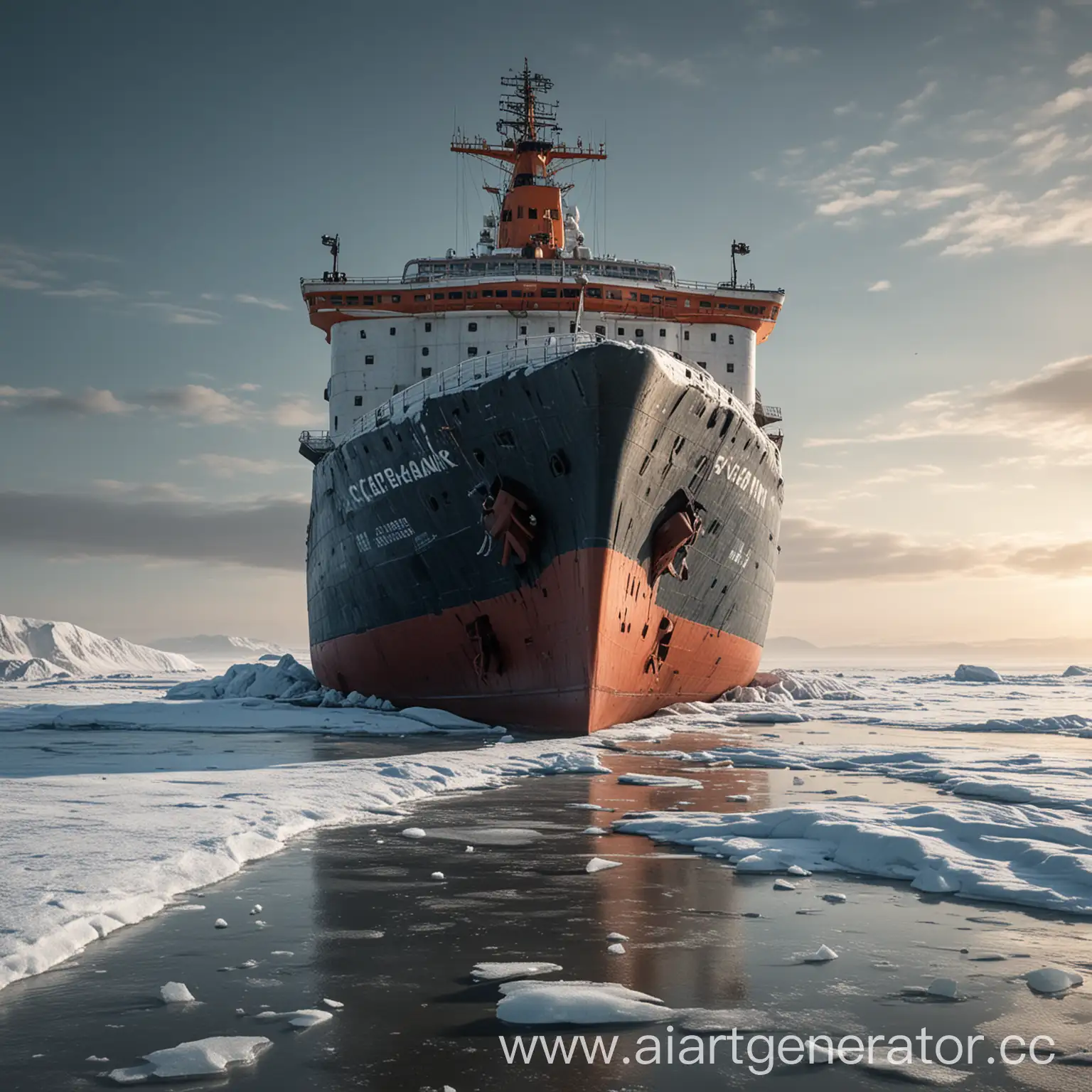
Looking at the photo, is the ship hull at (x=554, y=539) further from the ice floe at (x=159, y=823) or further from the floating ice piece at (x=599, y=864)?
the floating ice piece at (x=599, y=864)

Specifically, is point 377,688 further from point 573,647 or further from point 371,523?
point 573,647

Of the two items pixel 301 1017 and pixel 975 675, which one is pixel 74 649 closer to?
pixel 975 675

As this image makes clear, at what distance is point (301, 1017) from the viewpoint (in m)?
3.70

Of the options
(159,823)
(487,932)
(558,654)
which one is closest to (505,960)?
(487,932)

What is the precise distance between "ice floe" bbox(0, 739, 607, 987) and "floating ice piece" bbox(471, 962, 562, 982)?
160cm

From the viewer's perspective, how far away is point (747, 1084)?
3.21 meters

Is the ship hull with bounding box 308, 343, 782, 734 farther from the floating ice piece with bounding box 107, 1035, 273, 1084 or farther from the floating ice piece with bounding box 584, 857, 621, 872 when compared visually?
the floating ice piece with bounding box 107, 1035, 273, 1084

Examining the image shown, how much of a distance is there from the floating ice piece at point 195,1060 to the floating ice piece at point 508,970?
1057mm

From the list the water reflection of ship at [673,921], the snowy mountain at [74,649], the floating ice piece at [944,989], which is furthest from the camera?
the snowy mountain at [74,649]

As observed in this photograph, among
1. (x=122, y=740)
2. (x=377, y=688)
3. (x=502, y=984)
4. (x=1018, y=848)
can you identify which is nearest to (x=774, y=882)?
(x=1018, y=848)

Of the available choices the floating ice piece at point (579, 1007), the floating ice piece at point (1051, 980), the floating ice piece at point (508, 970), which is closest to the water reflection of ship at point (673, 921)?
the floating ice piece at point (579, 1007)

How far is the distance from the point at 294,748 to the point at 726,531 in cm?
1041

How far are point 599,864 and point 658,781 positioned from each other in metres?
4.57

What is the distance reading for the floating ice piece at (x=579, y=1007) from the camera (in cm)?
374
